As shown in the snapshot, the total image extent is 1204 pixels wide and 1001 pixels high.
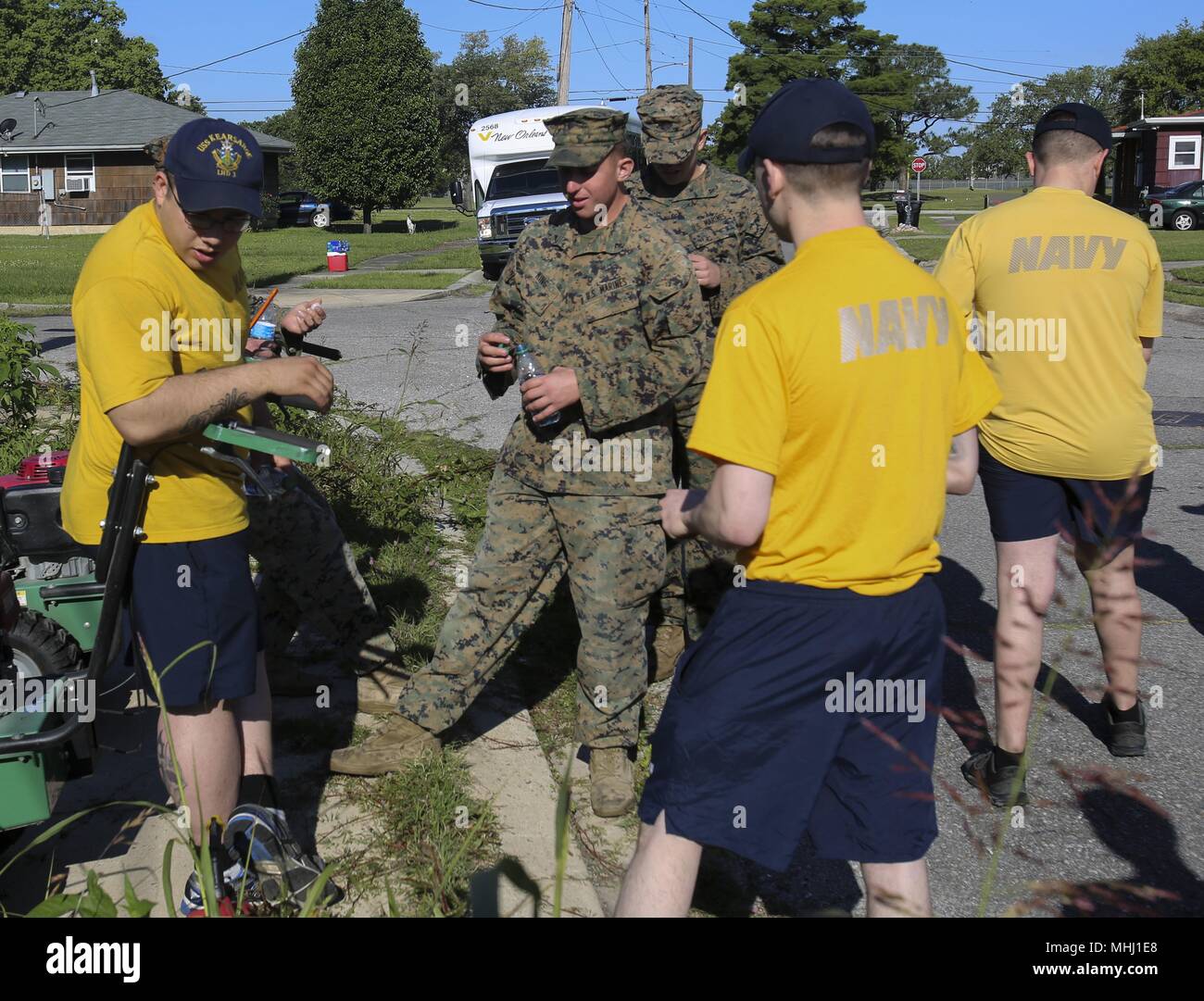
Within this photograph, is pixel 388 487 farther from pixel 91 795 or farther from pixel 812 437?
pixel 812 437

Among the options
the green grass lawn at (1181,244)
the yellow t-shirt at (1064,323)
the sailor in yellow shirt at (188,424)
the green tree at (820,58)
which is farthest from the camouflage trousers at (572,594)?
the green tree at (820,58)

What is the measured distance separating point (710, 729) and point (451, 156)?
9881cm

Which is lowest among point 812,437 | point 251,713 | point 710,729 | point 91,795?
point 91,795

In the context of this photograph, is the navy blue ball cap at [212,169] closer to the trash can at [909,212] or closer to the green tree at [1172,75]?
the trash can at [909,212]

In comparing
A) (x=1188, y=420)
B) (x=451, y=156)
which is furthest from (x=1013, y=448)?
(x=451, y=156)

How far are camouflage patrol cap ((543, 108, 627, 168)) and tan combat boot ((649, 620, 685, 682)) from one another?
211 cm

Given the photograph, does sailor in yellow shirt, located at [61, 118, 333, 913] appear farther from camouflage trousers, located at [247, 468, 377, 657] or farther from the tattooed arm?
camouflage trousers, located at [247, 468, 377, 657]

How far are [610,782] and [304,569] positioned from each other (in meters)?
1.28

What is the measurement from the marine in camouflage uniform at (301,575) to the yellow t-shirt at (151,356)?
83cm

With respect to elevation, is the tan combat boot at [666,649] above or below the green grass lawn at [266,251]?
below

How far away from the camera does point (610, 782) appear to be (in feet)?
12.9

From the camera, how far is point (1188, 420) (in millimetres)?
9977

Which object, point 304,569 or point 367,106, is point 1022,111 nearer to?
point 367,106

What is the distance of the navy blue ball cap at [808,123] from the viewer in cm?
228
